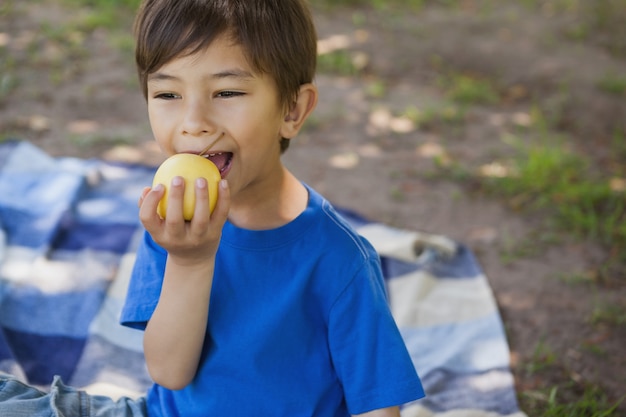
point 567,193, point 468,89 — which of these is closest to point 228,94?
point 567,193

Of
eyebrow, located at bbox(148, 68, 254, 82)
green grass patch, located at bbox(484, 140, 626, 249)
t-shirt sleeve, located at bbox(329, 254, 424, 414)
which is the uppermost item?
eyebrow, located at bbox(148, 68, 254, 82)

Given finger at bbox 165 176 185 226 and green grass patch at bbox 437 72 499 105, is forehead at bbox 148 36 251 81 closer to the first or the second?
finger at bbox 165 176 185 226

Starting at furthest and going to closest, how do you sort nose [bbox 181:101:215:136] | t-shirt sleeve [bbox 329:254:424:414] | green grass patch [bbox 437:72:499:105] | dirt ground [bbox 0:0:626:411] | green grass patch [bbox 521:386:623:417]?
green grass patch [bbox 437:72:499:105], dirt ground [bbox 0:0:626:411], green grass patch [bbox 521:386:623:417], t-shirt sleeve [bbox 329:254:424:414], nose [bbox 181:101:215:136]

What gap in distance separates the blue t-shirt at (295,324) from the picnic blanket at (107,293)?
76cm

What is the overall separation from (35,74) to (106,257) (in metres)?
2.39

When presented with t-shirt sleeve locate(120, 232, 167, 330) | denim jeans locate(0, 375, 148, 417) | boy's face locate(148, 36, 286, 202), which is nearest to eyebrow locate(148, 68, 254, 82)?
boy's face locate(148, 36, 286, 202)

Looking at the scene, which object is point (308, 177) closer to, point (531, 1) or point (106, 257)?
point (106, 257)

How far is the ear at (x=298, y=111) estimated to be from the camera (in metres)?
1.79

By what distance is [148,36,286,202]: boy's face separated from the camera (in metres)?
1.55

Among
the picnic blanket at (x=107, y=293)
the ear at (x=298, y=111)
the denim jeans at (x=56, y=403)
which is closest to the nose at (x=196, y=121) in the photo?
the ear at (x=298, y=111)

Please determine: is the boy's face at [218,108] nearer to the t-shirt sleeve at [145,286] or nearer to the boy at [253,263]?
the boy at [253,263]

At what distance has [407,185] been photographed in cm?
406

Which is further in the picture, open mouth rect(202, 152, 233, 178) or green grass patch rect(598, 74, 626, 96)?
green grass patch rect(598, 74, 626, 96)

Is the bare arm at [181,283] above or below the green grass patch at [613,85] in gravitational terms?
above
